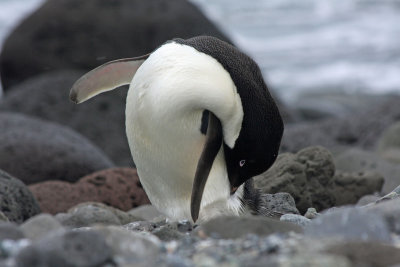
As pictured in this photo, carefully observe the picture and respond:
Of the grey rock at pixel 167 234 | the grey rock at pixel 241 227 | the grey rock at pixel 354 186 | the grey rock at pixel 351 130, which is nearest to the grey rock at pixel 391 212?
the grey rock at pixel 241 227

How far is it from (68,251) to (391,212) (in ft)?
6.78

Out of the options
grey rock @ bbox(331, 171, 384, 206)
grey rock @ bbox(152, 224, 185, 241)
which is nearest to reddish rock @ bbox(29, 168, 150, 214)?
grey rock @ bbox(331, 171, 384, 206)

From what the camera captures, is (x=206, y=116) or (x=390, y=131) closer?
(x=206, y=116)

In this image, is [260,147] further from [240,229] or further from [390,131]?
[390,131]

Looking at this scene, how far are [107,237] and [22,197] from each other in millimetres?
3544

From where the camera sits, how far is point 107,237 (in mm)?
4332

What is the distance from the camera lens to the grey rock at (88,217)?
22.4 ft

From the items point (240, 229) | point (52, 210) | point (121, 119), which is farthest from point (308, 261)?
point (121, 119)

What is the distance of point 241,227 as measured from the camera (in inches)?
189

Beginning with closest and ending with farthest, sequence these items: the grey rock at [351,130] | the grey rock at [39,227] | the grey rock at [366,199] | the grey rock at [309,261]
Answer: the grey rock at [309,261], the grey rock at [39,227], the grey rock at [366,199], the grey rock at [351,130]

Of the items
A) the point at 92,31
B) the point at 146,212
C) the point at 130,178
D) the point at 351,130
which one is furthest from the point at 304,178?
the point at 92,31

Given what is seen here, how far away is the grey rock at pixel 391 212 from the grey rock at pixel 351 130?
326 inches

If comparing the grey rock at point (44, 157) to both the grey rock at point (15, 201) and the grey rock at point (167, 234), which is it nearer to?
the grey rock at point (15, 201)

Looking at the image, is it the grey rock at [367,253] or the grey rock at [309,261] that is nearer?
the grey rock at [309,261]
